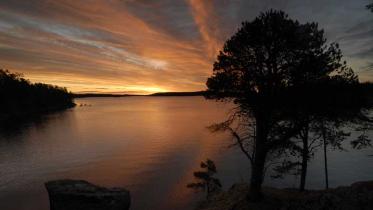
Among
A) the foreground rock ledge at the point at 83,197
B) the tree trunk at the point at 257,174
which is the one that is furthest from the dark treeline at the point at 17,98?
the tree trunk at the point at 257,174

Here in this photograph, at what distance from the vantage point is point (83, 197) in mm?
23562

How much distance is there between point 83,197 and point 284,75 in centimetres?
2019

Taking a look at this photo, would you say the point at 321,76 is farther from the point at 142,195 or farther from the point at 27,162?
the point at 27,162

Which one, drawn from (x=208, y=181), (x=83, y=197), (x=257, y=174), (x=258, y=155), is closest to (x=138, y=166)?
(x=208, y=181)

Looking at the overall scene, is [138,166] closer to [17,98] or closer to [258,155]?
[258,155]

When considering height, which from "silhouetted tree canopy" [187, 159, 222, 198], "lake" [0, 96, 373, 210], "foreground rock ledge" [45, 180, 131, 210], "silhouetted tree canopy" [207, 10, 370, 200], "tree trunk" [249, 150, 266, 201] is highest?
"silhouetted tree canopy" [207, 10, 370, 200]

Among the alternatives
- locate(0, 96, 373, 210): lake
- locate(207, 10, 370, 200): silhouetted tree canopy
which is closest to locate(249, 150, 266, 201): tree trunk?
locate(207, 10, 370, 200): silhouetted tree canopy

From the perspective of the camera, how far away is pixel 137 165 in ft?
161

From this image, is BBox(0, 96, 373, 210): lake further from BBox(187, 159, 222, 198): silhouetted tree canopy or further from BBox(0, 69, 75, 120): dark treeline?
BBox(0, 69, 75, 120): dark treeline

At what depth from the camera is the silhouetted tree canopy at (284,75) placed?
1517 centimetres

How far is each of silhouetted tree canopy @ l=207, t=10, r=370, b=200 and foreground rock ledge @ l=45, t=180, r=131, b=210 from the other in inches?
570

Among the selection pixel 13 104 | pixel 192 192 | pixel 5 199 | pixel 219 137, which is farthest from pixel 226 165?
pixel 13 104

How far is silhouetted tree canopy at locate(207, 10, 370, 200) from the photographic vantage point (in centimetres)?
1517

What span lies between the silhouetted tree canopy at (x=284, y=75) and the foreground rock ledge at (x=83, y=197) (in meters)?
14.5
